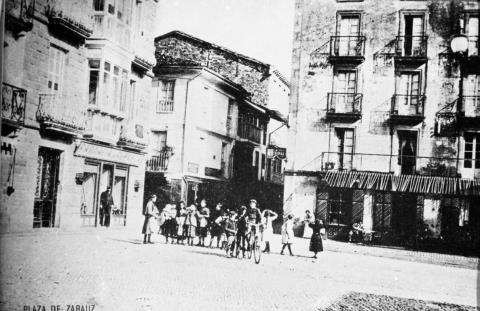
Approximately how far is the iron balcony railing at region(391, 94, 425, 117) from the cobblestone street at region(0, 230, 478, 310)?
125cm

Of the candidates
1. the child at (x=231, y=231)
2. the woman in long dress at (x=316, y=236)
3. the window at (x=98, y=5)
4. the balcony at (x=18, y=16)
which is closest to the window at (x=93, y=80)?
the window at (x=98, y=5)

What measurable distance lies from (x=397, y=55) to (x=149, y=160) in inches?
102

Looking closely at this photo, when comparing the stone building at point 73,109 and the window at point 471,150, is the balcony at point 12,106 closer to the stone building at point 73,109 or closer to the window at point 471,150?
the stone building at point 73,109

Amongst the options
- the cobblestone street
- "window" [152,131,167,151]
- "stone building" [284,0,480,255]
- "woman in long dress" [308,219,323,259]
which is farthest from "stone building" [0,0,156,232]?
"woman in long dress" [308,219,323,259]

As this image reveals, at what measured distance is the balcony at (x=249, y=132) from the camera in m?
4.96

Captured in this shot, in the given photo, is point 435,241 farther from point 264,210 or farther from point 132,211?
point 132,211

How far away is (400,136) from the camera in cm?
440

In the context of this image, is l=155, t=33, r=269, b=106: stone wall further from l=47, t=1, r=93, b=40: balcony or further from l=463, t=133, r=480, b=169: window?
l=463, t=133, r=480, b=169: window

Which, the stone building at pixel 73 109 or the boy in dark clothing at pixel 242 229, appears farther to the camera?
the boy in dark clothing at pixel 242 229

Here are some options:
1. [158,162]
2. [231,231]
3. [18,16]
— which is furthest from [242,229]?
[18,16]

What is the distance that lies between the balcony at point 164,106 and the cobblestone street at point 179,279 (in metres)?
1.30

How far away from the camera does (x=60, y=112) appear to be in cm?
472

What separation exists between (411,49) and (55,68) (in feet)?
11.0

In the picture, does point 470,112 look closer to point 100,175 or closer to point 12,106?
point 100,175
